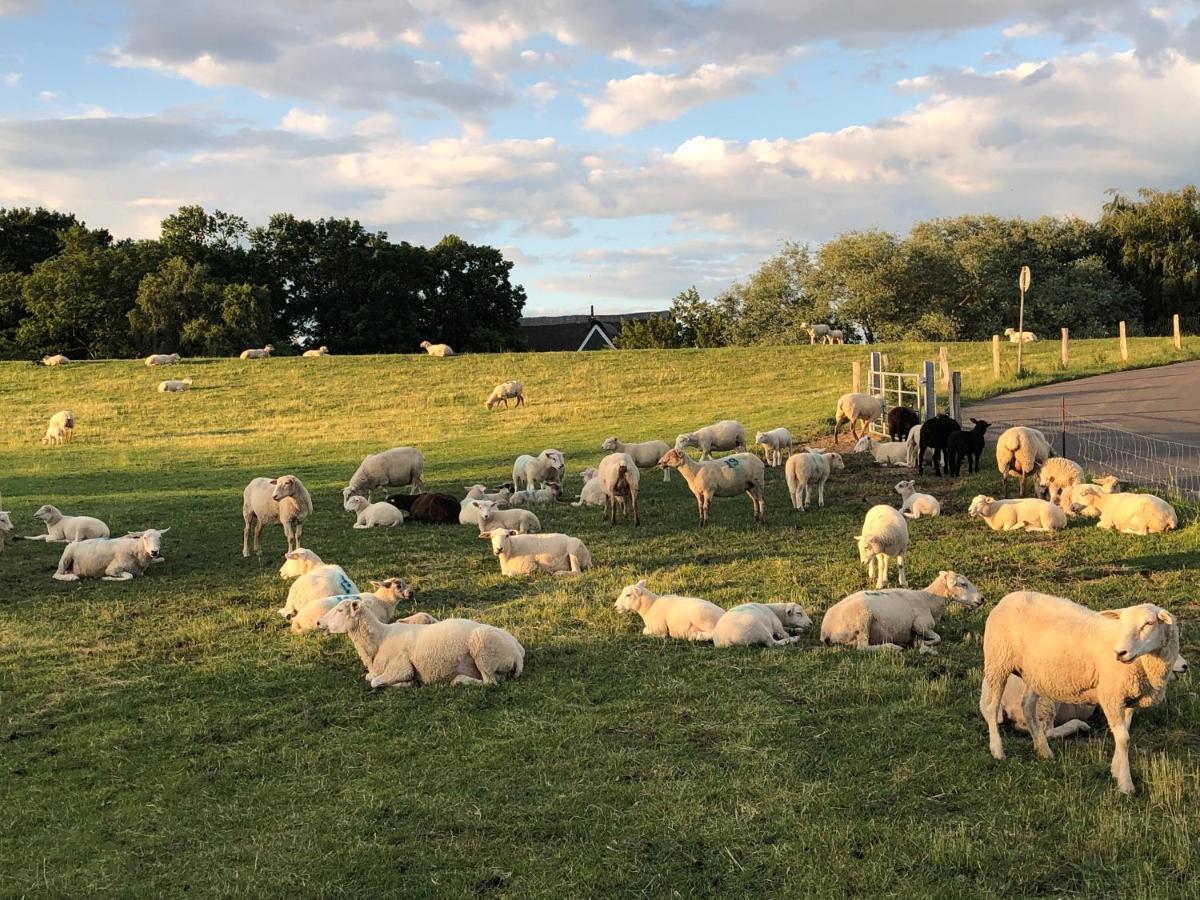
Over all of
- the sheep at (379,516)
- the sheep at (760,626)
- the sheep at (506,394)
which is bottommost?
the sheep at (760,626)

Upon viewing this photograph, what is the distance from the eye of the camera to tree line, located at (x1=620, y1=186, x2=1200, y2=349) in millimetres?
59688

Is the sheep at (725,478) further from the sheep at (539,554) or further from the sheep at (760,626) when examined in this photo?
the sheep at (760,626)

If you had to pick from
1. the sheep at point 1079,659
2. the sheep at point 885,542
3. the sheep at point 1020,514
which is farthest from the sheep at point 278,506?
the sheep at point 1079,659

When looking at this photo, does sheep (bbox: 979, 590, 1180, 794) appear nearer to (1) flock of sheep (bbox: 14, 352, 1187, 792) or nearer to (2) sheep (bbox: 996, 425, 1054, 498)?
(1) flock of sheep (bbox: 14, 352, 1187, 792)

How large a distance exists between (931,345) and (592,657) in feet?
133

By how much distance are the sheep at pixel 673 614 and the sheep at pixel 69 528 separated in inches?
385

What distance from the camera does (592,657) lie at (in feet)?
29.5

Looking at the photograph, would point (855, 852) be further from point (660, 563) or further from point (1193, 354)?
point (1193, 354)

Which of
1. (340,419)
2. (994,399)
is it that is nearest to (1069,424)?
(994,399)

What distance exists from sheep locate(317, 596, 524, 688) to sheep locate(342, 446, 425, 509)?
10.6m

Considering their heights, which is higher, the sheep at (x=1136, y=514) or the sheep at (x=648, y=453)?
the sheep at (x=648, y=453)

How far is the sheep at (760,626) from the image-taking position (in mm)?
9016

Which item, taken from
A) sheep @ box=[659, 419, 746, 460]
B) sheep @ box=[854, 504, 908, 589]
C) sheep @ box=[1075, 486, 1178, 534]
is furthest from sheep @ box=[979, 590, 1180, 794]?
sheep @ box=[659, 419, 746, 460]

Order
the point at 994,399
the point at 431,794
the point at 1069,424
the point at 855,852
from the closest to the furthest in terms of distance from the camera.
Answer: the point at 855,852 → the point at 431,794 → the point at 1069,424 → the point at 994,399
